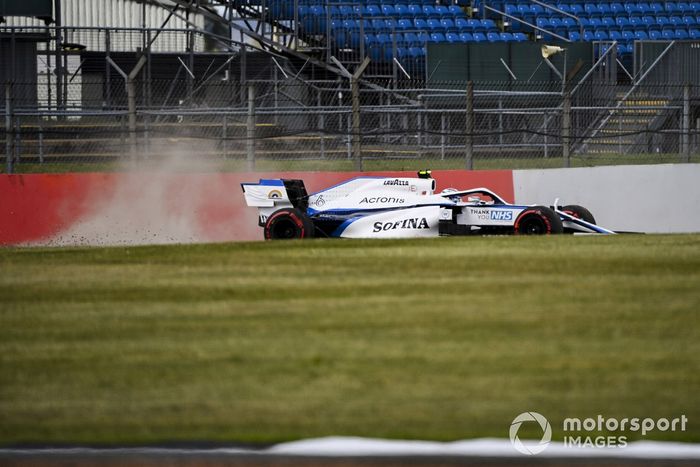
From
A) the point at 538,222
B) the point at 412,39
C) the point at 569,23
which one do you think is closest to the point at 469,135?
the point at 538,222

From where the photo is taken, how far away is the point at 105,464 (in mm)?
4297

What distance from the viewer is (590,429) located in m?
4.67

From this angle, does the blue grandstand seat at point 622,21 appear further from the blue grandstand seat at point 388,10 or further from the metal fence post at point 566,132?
the metal fence post at point 566,132

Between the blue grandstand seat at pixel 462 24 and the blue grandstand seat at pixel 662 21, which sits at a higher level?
the blue grandstand seat at pixel 662 21

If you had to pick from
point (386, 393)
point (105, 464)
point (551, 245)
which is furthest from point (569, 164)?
point (105, 464)

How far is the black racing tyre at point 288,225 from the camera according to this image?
40.9 ft

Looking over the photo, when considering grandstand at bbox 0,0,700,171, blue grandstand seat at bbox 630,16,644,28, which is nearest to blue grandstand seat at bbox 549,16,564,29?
grandstand at bbox 0,0,700,171

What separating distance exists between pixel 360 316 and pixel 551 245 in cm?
348

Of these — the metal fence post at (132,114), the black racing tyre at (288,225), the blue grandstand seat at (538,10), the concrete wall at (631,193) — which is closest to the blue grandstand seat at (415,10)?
the blue grandstand seat at (538,10)

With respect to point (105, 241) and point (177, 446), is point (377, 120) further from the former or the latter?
point (177, 446)

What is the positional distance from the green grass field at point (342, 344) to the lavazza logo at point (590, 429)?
5 cm

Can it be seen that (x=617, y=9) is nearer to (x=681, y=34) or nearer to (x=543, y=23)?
(x=681, y=34)

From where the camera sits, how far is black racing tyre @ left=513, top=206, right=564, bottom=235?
39.0 feet

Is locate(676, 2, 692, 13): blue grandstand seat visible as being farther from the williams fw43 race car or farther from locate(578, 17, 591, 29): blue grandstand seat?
the williams fw43 race car
